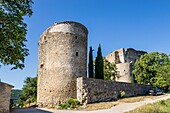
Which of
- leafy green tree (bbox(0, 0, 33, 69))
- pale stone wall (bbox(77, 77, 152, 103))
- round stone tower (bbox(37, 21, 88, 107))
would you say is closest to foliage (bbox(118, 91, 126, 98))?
pale stone wall (bbox(77, 77, 152, 103))

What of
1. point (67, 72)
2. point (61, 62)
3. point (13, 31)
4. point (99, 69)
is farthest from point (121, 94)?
point (13, 31)

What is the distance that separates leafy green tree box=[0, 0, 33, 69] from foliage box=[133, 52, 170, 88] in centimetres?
2523

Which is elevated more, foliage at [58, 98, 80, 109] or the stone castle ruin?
the stone castle ruin

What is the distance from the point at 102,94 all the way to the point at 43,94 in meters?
7.58

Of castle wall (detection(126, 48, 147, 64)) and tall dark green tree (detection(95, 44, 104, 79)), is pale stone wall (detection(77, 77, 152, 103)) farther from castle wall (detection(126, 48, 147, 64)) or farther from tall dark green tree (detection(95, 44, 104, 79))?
castle wall (detection(126, 48, 147, 64))

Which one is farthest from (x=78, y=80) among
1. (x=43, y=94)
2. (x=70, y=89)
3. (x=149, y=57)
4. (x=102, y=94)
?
(x=149, y=57)

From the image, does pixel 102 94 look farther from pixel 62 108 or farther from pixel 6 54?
pixel 6 54

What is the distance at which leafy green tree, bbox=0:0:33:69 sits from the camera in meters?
9.70

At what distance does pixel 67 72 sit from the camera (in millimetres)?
23297

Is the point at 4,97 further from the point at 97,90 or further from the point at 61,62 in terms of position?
the point at 97,90

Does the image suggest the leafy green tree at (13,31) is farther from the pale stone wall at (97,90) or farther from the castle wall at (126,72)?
the castle wall at (126,72)

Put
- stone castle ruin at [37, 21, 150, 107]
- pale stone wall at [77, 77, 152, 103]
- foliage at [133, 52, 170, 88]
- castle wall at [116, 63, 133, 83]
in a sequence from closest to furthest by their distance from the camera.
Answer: pale stone wall at [77, 77, 152, 103], stone castle ruin at [37, 21, 150, 107], foliage at [133, 52, 170, 88], castle wall at [116, 63, 133, 83]

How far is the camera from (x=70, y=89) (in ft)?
75.0

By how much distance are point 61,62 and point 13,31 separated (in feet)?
45.4
